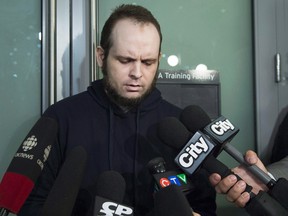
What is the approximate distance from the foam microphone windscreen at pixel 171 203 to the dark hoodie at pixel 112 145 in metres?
0.43

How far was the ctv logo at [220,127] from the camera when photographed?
2.47 feet

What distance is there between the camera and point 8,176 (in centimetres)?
72

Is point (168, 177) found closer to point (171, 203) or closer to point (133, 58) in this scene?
point (171, 203)

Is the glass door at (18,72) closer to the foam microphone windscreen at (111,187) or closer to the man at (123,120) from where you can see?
the man at (123,120)

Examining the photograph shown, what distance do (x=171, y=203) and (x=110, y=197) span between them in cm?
11

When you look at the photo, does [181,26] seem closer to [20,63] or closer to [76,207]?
[20,63]

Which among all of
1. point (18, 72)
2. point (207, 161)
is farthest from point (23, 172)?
point (18, 72)

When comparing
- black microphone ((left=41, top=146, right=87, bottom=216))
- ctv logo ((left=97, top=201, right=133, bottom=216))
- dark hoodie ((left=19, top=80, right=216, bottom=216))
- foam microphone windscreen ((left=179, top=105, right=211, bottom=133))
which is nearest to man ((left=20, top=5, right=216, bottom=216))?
dark hoodie ((left=19, top=80, right=216, bottom=216))

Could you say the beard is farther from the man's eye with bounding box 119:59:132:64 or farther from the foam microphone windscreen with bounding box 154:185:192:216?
the foam microphone windscreen with bounding box 154:185:192:216

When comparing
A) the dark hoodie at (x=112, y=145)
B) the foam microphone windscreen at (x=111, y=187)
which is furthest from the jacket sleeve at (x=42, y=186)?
the foam microphone windscreen at (x=111, y=187)

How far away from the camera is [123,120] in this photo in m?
1.16

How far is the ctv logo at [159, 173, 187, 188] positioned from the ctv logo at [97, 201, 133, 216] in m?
0.14

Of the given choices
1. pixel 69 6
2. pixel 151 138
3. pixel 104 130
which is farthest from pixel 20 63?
pixel 151 138

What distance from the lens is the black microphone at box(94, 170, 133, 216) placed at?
0.56m
